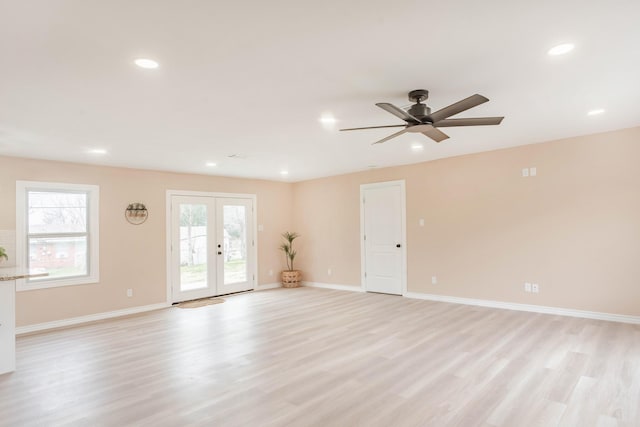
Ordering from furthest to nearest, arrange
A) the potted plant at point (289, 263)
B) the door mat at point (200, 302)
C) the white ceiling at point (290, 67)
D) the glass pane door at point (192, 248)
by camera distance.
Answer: the potted plant at point (289, 263)
the glass pane door at point (192, 248)
the door mat at point (200, 302)
the white ceiling at point (290, 67)

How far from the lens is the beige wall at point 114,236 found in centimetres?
518

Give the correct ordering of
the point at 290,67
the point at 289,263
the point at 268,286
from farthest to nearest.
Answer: the point at 289,263 < the point at 268,286 < the point at 290,67

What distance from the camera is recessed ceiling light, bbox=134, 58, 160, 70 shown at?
2.46 meters

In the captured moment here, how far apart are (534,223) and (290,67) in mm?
4533

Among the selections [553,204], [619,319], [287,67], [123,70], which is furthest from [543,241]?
[123,70]

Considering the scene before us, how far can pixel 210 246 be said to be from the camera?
728cm

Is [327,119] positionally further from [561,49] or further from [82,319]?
[82,319]

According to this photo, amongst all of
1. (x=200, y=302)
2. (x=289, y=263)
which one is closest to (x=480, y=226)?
(x=289, y=263)

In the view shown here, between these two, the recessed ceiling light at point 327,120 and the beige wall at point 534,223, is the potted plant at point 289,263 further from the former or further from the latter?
the recessed ceiling light at point 327,120

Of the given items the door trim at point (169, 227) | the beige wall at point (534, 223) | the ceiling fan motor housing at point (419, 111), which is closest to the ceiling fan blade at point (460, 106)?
the ceiling fan motor housing at point (419, 111)

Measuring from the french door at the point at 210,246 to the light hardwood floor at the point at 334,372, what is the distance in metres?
1.63

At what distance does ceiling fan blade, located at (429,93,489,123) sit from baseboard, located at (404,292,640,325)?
3.81 meters

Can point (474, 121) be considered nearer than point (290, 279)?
Yes

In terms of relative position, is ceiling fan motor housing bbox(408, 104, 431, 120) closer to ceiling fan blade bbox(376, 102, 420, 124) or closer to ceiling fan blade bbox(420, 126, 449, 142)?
ceiling fan blade bbox(376, 102, 420, 124)
